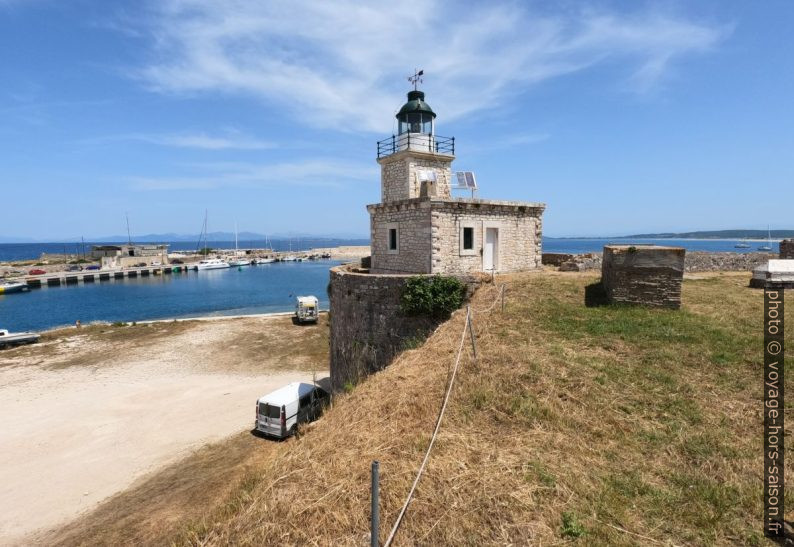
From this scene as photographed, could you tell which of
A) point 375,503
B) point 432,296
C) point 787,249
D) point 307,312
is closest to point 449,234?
point 432,296

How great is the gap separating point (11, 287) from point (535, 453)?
264 feet

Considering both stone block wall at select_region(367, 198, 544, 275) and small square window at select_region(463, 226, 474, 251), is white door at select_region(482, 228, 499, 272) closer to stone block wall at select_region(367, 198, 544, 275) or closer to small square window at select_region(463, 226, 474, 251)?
stone block wall at select_region(367, 198, 544, 275)

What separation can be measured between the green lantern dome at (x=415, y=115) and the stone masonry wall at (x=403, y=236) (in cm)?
503

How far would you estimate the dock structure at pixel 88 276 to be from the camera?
6675 cm

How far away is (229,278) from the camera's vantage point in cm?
7944

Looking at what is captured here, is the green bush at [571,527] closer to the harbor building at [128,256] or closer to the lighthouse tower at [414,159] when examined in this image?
the lighthouse tower at [414,159]

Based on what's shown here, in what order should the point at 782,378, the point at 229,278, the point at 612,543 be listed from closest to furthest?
the point at 612,543, the point at 782,378, the point at 229,278

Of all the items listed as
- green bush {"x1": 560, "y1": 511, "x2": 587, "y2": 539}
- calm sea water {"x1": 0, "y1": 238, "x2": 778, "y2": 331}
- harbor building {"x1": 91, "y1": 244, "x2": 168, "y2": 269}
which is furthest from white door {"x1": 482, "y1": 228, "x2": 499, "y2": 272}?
harbor building {"x1": 91, "y1": 244, "x2": 168, "y2": 269}

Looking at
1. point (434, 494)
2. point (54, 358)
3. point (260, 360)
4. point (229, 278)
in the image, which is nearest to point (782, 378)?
point (434, 494)

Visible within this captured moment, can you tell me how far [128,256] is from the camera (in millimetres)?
86500

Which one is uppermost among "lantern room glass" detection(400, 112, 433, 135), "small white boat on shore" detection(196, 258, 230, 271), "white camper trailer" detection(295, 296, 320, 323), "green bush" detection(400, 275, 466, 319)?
"lantern room glass" detection(400, 112, 433, 135)

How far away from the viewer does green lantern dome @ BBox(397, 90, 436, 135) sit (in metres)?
19.8

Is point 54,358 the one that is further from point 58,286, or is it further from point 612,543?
point 58,286

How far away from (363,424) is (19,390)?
24.9 m
